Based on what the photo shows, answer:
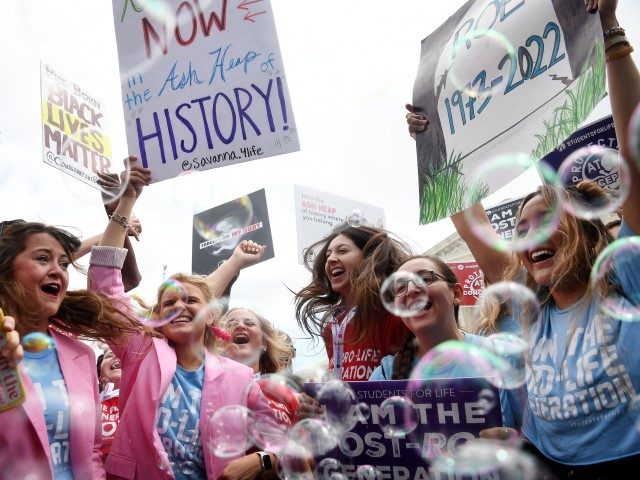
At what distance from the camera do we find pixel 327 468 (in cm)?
230

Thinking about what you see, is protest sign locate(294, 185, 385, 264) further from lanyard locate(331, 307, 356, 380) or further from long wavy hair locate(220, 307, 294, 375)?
lanyard locate(331, 307, 356, 380)

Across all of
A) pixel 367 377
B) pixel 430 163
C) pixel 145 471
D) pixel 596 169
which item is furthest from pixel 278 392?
pixel 596 169

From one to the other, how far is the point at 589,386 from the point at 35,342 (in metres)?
2.01

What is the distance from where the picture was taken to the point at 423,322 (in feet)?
8.51

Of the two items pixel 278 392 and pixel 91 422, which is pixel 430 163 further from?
pixel 91 422

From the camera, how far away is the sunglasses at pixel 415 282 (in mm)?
2596

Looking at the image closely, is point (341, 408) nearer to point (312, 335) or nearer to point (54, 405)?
point (54, 405)

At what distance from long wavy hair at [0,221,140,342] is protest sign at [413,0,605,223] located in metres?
1.54

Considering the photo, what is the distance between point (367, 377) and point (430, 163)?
1.12m

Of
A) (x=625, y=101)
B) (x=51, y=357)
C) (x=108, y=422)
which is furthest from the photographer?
(x=108, y=422)

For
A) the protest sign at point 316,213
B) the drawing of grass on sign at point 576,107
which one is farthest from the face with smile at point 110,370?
the drawing of grass on sign at point 576,107

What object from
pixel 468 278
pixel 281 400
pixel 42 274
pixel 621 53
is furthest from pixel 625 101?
pixel 468 278

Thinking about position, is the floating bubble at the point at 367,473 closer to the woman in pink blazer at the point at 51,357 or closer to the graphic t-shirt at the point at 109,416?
the woman in pink blazer at the point at 51,357

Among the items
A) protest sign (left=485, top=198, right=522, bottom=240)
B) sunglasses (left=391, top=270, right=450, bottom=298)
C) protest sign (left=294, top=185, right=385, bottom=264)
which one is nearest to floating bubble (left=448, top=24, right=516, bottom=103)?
sunglasses (left=391, top=270, right=450, bottom=298)
